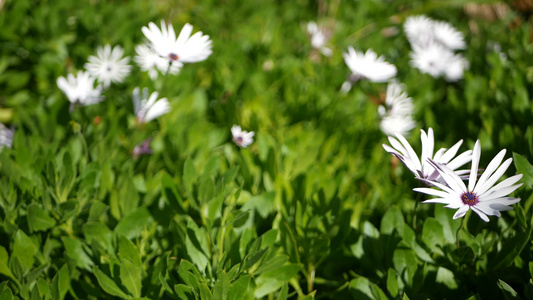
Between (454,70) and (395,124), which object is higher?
(395,124)

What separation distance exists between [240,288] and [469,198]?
53 cm

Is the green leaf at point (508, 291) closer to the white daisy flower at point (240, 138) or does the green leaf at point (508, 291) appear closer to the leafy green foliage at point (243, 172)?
the leafy green foliage at point (243, 172)

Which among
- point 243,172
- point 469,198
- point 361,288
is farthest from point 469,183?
point 243,172

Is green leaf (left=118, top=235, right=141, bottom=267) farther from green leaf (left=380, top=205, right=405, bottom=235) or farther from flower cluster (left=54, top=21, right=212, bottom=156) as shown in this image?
green leaf (left=380, top=205, right=405, bottom=235)

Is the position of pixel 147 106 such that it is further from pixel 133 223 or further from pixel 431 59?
pixel 431 59

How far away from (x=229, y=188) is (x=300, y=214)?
0.22m

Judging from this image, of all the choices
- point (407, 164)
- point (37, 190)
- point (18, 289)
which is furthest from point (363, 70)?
point (18, 289)

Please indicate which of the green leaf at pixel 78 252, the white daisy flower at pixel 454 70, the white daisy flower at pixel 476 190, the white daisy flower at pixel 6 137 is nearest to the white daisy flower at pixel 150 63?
the white daisy flower at pixel 6 137

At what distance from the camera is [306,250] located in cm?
134

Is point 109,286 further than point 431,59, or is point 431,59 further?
point 431,59

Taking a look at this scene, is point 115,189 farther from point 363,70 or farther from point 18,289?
point 363,70

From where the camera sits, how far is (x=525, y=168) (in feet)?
3.83

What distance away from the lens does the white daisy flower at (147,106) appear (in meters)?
1.67

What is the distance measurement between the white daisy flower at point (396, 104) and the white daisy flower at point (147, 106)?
99 cm
